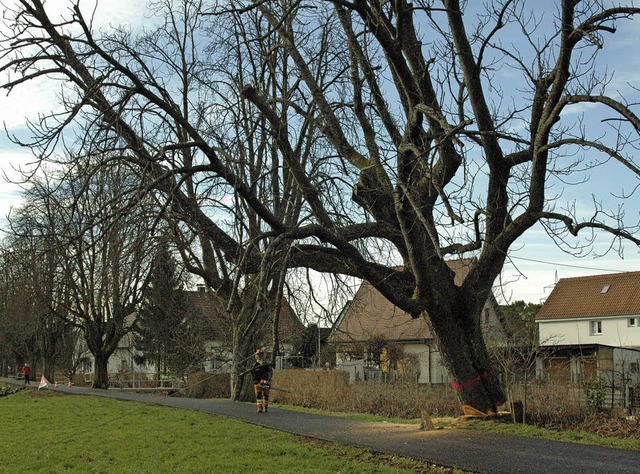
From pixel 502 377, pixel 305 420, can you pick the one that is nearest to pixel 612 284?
pixel 502 377

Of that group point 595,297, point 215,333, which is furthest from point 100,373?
point 595,297

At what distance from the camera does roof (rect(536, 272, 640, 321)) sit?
4859 cm

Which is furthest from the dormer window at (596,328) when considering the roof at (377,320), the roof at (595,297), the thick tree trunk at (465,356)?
the thick tree trunk at (465,356)

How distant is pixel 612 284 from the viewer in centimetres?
5103

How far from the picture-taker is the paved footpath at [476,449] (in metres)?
10.2

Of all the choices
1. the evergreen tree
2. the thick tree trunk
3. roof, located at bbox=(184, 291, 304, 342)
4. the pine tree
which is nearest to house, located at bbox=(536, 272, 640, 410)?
roof, located at bbox=(184, 291, 304, 342)

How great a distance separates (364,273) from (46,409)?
13537mm

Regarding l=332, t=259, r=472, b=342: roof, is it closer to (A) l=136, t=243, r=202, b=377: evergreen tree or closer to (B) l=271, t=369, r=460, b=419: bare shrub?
(B) l=271, t=369, r=460, b=419: bare shrub

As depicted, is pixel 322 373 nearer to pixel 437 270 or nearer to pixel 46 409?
pixel 46 409

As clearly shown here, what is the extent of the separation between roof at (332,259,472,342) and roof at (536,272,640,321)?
1193 centimetres

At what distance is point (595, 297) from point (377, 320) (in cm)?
3020

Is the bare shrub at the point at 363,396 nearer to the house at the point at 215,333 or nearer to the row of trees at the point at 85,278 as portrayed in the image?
the house at the point at 215,333

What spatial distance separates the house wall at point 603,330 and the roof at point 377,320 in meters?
9.23

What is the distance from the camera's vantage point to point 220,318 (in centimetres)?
3020
